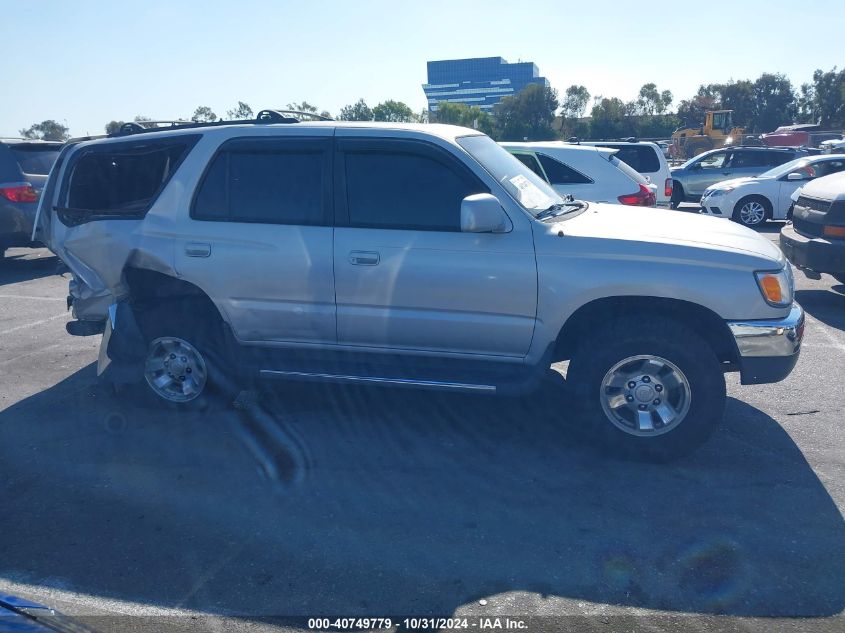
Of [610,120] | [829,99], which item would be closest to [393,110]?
[610,120]

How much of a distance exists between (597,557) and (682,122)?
60.7 meters

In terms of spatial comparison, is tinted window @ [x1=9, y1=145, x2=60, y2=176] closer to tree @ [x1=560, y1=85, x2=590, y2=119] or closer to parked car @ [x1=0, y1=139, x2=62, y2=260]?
parked car @ [x1=0, y1=139, x2=62, y2=260]

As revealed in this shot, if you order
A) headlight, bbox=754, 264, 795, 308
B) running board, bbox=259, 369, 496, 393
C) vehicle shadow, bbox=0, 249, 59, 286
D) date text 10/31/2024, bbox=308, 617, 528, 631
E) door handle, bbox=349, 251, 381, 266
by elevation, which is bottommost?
date text 10/31/2024, bbox=308, 617, 528, 631

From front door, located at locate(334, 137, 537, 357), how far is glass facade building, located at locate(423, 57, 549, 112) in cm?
Result: 12786

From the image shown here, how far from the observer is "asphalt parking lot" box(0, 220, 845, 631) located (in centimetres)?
341

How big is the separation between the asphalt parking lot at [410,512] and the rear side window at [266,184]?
1.49 meters

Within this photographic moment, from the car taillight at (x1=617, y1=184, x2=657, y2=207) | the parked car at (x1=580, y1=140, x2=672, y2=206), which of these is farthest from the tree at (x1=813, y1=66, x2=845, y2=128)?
the car taillight at (x1=617, y1=184, x2=657, y2=207)

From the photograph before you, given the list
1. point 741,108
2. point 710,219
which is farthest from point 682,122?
point 710,219

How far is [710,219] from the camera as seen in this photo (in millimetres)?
5465

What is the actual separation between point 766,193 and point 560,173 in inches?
311

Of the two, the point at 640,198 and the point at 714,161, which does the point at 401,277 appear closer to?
the point at 640,198

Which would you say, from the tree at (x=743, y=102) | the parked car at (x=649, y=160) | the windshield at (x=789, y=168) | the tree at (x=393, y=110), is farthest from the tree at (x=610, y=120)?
the parked car at (x=649, y=160)

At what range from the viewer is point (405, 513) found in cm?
418

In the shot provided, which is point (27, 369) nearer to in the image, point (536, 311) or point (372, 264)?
point (372, 264)
